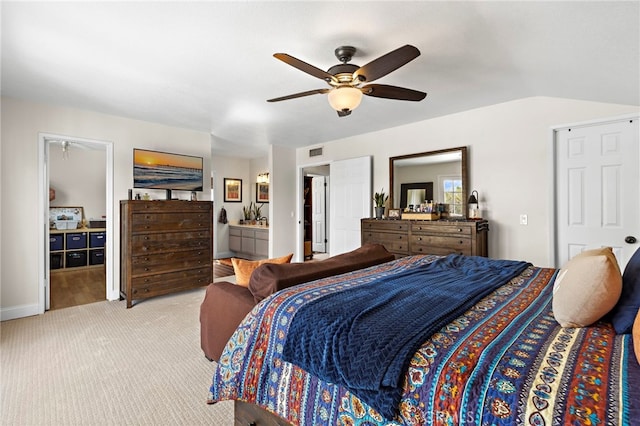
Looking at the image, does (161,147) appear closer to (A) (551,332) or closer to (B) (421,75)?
(B) (421,75)

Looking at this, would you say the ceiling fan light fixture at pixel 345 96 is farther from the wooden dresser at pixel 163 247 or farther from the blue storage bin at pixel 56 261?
the blue storage bin at pixel 56 261

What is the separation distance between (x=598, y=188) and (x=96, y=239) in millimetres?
7685

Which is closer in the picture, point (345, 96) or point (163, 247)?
point (345, 96)

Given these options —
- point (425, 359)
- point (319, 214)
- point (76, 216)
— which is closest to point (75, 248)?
point (76, 216)

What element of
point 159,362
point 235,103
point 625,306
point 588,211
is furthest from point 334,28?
point 588,211

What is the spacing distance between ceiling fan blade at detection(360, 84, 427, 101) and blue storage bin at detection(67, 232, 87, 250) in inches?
239

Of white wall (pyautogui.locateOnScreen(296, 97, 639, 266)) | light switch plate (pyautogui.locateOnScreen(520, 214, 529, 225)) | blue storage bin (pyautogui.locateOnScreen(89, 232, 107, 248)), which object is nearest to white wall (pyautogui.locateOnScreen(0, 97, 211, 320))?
blue storage bin (pyautogui.locateOnScreen(89, 232, 107, 248))

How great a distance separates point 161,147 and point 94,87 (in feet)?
4.78

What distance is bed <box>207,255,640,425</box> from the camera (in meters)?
0.86

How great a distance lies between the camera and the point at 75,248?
5.88 m

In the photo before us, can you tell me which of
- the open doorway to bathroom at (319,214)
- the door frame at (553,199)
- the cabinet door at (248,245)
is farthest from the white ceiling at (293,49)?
the open doorway to bathroom at (319,214)

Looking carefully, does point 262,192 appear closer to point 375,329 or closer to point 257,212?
point 257,212

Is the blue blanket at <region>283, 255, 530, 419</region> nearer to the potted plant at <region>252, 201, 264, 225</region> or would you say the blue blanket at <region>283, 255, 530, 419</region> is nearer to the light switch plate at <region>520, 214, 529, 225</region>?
the light switch plate at <region>520, 214, 529, 225</region>

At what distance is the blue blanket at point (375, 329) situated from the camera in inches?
41.9
